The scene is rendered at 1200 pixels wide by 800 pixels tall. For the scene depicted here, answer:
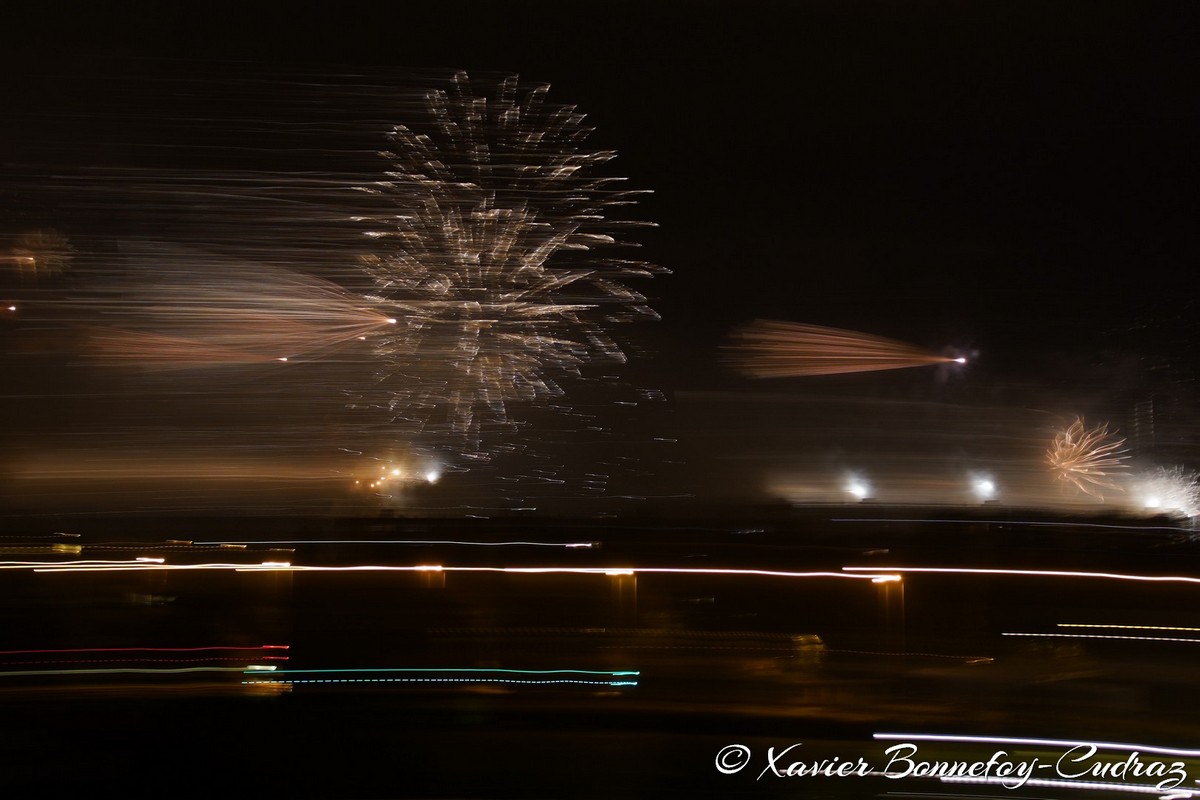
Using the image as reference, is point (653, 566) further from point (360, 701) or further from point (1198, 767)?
point (1198, 767)

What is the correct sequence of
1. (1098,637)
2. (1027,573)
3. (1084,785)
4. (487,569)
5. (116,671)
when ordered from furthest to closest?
1. (487,569)
2. (1027,573)
3. (1098,637)
4. (116,671)
5. (1084,785)

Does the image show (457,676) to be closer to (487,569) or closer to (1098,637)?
(487,569)

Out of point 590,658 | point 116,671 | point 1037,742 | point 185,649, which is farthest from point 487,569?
point 1037,742

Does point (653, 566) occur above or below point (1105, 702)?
above

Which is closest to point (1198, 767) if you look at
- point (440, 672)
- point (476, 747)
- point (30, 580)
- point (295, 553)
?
point (476, 747)

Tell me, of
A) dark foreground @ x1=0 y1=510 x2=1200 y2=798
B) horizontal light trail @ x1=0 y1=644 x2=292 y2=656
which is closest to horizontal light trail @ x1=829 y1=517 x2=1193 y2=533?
dark foreground @ x1=0 y1=510 x2=1200 y2=798

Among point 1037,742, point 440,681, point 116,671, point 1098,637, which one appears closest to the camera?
point 1037,742

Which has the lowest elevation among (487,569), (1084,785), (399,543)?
(1084,785)
